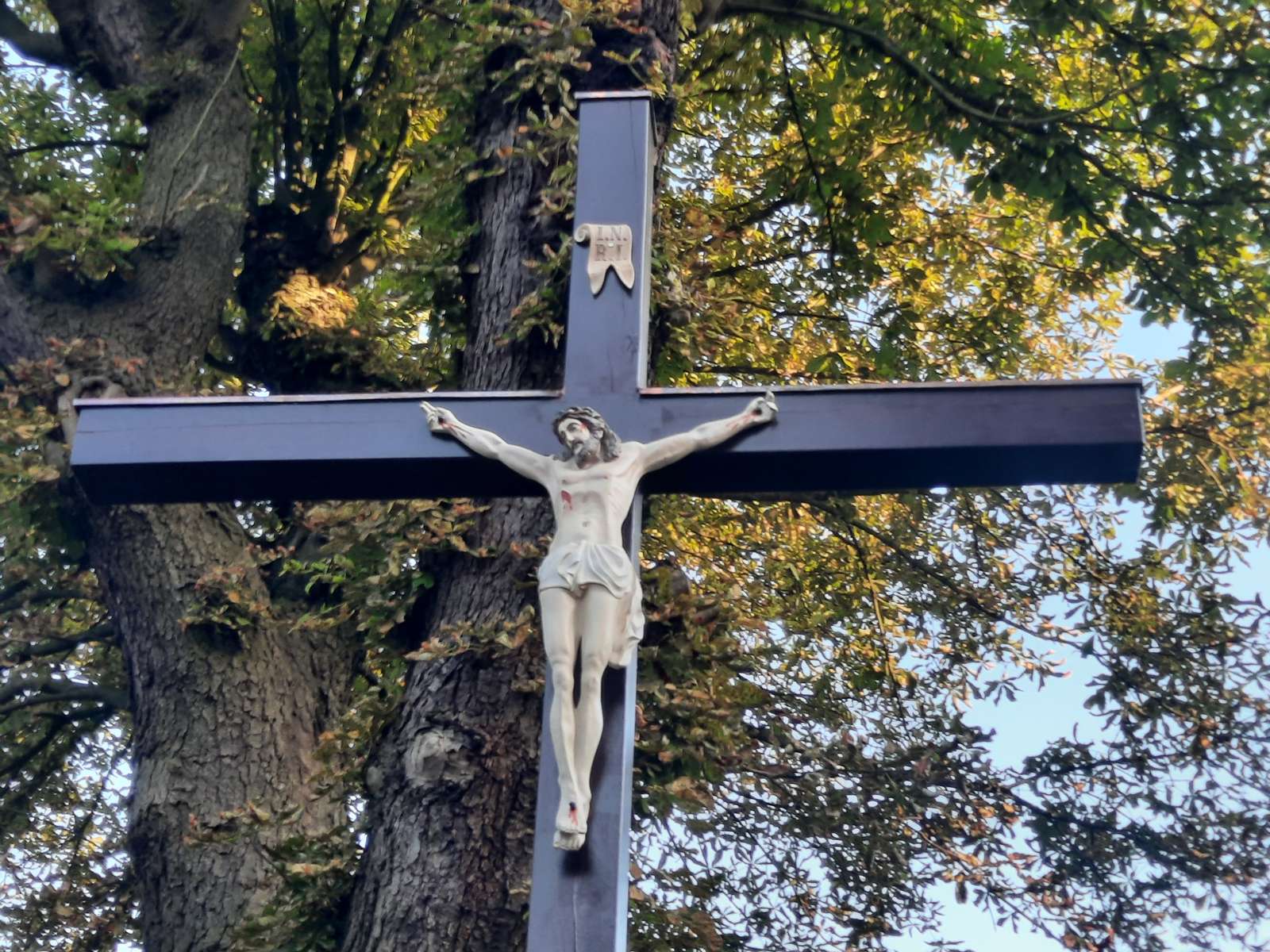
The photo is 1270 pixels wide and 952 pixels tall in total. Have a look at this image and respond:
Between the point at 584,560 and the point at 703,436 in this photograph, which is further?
the point at 703,436

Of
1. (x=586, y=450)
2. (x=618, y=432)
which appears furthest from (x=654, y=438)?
(x=586, y=450)

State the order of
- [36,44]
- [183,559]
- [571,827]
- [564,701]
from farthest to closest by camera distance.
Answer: [36,44] → [183,559] → [564,701] → [571,827]

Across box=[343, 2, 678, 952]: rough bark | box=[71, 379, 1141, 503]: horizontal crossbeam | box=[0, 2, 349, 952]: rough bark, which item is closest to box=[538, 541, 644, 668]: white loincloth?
box=[71, 379, 1141, 503]: horizontal crossbeam

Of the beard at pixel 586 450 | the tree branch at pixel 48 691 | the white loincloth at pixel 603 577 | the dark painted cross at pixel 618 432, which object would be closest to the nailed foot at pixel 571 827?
the dark painted cross at pixel 618 432

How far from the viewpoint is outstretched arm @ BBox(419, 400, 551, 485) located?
3.73 meters

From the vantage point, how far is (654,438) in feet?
12.3

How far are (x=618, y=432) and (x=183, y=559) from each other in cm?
263

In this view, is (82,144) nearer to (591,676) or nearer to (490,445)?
(490,445)

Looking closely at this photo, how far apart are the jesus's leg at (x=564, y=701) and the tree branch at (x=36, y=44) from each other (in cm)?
519

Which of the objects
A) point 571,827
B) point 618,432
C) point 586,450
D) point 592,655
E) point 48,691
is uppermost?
point 48,691

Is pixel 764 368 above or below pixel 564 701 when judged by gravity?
above

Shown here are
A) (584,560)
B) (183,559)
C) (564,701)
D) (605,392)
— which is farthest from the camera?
(183,559)

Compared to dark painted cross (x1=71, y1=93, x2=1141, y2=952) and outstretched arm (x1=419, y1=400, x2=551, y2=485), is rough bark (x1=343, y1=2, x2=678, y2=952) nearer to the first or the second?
dark painted cross (x1=71, y1=93, x2=1141, y2=952)

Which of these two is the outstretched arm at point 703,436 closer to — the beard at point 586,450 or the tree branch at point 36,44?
the beard at point 586,450
